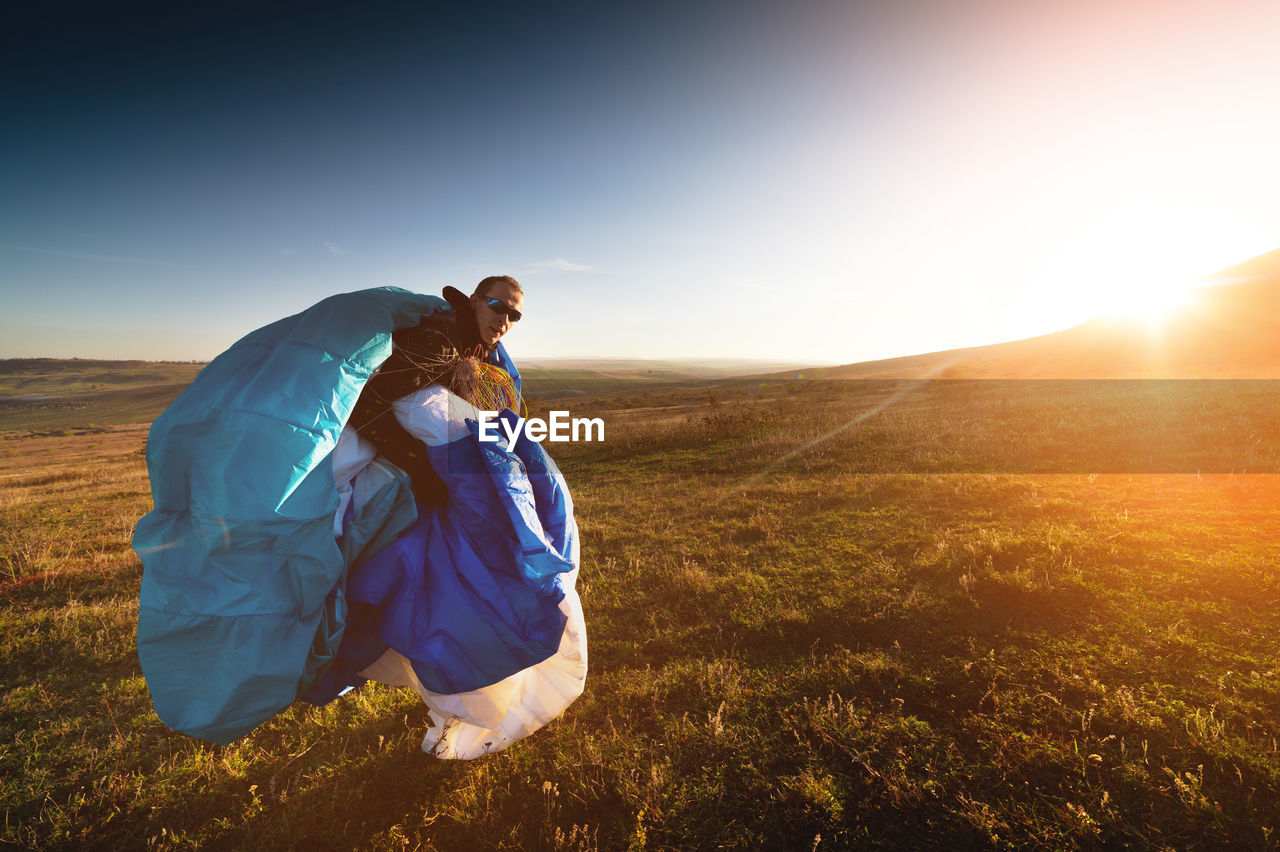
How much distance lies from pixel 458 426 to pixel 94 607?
692 cm

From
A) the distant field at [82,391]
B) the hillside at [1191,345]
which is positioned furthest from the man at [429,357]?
the distant field at [82,391]

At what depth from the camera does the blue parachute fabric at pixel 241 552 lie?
2.34 m

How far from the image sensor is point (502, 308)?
3416 millimetres

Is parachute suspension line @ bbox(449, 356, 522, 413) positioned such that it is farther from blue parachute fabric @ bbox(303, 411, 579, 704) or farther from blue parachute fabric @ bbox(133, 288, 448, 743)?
blue parachute fabric @ bbox(133, 288, 448, 743)

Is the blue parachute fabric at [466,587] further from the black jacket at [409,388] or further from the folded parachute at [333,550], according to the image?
the black jacket at [409,388]

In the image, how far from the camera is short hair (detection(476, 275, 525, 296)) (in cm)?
353

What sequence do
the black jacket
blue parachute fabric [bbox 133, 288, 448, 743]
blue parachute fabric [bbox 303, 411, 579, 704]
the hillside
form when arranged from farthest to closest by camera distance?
the hillside < the black jacket < blue parachute fabric [bbox 303, 411, 579, 704] < blue parachute fabric [bbox 133, 288, 448, 743]

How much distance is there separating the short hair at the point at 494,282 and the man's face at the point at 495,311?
16 millimetres

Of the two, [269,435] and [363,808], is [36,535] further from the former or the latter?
[269,435]

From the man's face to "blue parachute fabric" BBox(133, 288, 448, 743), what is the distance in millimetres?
1185

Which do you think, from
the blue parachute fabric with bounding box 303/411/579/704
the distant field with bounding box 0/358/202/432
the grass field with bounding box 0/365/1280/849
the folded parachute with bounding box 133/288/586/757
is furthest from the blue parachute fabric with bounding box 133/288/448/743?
the distant field with bounding box 0/358/202/432

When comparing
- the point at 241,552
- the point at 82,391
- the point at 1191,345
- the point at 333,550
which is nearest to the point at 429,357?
the point at 333,550

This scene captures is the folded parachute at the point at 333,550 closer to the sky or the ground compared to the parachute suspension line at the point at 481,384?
closer to the ground

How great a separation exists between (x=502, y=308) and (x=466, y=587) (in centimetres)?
189
